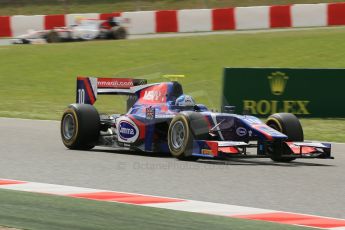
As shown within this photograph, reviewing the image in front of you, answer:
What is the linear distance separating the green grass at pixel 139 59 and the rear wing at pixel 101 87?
21.5ft

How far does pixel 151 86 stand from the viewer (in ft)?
37.0

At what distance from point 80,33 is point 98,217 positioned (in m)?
23.7

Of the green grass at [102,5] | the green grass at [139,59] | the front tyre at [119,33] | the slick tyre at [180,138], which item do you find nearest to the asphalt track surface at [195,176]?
the slick tyre at [180,138]

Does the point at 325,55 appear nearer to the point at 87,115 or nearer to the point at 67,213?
the point at 87,115

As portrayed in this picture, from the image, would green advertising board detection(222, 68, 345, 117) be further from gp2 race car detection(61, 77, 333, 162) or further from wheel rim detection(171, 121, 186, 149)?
wheel rim detection(171, 121, 186, 149)

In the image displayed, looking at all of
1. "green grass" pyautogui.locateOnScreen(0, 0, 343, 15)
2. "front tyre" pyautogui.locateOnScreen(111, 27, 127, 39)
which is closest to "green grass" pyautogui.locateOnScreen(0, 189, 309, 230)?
"front tyre" pyautogui.locateOnScreen(111, 27, 127, 39)

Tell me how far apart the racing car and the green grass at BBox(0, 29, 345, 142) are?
1123mm

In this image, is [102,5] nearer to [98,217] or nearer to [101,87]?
[101,87]

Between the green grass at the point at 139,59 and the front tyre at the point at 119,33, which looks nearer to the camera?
the green grass at the point at 139,59

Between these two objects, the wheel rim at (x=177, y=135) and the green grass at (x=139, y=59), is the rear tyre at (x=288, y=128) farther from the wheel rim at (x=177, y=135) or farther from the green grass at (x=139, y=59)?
the green grass at (x=139, y=59)

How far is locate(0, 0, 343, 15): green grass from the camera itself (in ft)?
118

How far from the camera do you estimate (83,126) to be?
11211 mm

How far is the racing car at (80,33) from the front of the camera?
2961 centimetres

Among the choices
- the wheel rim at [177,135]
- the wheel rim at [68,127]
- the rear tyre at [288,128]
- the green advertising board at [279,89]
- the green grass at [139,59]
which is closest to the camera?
the wheel rim at [177,135]
